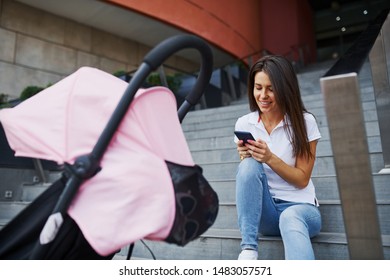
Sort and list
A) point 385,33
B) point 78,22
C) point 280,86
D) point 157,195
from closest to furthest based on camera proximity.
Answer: point 157,195, point 280,86, point 385,33, point 78,22

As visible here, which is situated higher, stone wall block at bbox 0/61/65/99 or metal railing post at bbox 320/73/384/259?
stone wall block at bbox 0/61/65/99

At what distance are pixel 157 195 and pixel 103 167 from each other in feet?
0.56

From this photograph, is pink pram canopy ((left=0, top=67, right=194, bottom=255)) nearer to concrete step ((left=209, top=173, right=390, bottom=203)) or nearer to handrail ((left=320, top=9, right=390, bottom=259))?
handrail ((left=320, top=9, right=390, bottom=259))

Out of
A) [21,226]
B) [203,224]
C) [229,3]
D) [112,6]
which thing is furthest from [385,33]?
[229,3]

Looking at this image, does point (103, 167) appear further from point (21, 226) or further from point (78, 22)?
point (78, 22)

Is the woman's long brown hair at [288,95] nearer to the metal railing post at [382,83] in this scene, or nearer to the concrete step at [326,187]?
the concrete step at [326,187]

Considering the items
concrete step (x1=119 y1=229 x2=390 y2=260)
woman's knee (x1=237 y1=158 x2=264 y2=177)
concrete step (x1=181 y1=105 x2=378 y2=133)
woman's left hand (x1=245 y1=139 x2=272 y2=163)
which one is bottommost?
concrete step (x1=119 y1=229 x2=390 y2=260)

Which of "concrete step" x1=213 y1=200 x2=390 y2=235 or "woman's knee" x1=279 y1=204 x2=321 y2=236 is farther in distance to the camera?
"concrete step" x1=213 y1=200 x2=390 y2=235

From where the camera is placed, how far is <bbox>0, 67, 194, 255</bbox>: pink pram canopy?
958 millimetres

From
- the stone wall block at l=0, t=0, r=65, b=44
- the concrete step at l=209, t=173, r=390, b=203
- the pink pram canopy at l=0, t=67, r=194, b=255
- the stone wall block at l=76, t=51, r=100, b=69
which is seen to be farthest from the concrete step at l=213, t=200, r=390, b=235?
the stone wall block at l=76, t=51, r=100, b=69

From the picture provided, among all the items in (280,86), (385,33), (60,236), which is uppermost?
(385,33)

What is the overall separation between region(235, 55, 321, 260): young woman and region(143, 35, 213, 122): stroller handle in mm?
275

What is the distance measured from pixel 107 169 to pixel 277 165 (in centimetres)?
77

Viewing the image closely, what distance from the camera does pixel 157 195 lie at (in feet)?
3.17
